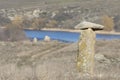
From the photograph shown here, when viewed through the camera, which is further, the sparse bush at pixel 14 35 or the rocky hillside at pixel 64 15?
the rocky hillside at pixel 64 15

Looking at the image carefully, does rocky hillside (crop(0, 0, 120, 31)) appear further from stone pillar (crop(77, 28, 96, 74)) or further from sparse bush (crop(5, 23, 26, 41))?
stone pillar (crop(77, 28, 96, 74))

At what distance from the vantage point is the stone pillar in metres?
13.5

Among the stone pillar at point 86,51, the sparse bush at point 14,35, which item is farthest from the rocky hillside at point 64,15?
the stone pillar at point 86,51

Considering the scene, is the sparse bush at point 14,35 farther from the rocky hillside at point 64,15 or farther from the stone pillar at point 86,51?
the stone pillar at point 86,51

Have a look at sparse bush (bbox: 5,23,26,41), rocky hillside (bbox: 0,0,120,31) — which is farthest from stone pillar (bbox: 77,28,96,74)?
rocky hillside (bbox: 0,0,120,31)

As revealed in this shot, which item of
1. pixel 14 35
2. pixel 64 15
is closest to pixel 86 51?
pixel 14 35

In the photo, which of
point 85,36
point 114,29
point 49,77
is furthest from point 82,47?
Result: point 114,29

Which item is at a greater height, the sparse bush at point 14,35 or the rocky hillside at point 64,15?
the rocky hillside at point 64,15

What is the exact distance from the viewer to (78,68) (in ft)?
45.0

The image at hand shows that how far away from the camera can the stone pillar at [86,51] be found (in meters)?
13.5

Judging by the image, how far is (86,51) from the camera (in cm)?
1368

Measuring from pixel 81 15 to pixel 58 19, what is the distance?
9604mm

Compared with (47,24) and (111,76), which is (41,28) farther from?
(111,76)

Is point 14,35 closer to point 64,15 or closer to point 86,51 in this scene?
point 86,51
